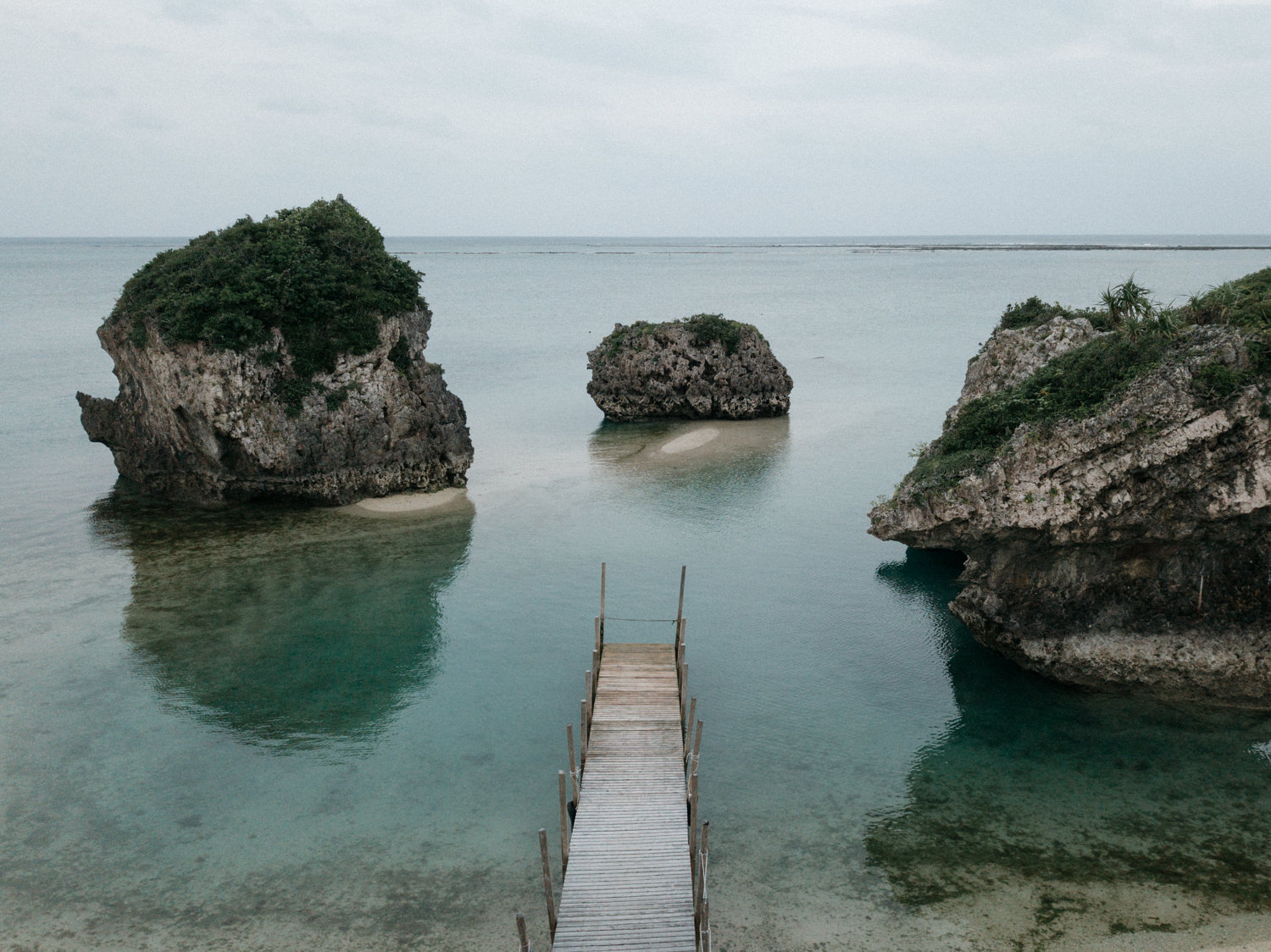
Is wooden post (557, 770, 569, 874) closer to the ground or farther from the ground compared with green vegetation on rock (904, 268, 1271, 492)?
closer to the ground

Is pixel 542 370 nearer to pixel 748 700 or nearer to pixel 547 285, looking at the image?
pixel 748 700

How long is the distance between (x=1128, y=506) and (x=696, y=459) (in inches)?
1080

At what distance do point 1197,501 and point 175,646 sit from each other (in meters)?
26.2

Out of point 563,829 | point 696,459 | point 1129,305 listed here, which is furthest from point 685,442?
point 563,829

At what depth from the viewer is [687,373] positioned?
5222cm

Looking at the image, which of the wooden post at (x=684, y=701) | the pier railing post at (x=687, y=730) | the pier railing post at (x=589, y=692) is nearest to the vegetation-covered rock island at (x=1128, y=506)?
the wooden post at (x=684, y=701)

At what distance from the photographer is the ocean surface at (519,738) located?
48.6ft

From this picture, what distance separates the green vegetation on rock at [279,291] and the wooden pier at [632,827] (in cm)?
2204

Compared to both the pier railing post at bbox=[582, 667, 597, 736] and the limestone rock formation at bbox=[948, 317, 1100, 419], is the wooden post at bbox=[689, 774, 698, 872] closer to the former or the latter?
the pier railing post at bbox=[582, 667, 597, 736]

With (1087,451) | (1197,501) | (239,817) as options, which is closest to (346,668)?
(239,817)

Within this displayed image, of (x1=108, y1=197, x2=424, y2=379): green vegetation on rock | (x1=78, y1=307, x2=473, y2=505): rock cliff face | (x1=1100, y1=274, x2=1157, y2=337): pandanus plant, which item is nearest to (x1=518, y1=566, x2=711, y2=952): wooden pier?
(x1=1100, y1=274, x2=1157, y2=337): pandanus plant

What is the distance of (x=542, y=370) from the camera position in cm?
7525

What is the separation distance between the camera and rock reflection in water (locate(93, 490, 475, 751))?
71.1 feet

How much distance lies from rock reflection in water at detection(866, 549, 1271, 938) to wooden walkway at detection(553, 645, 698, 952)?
4.15 metres
